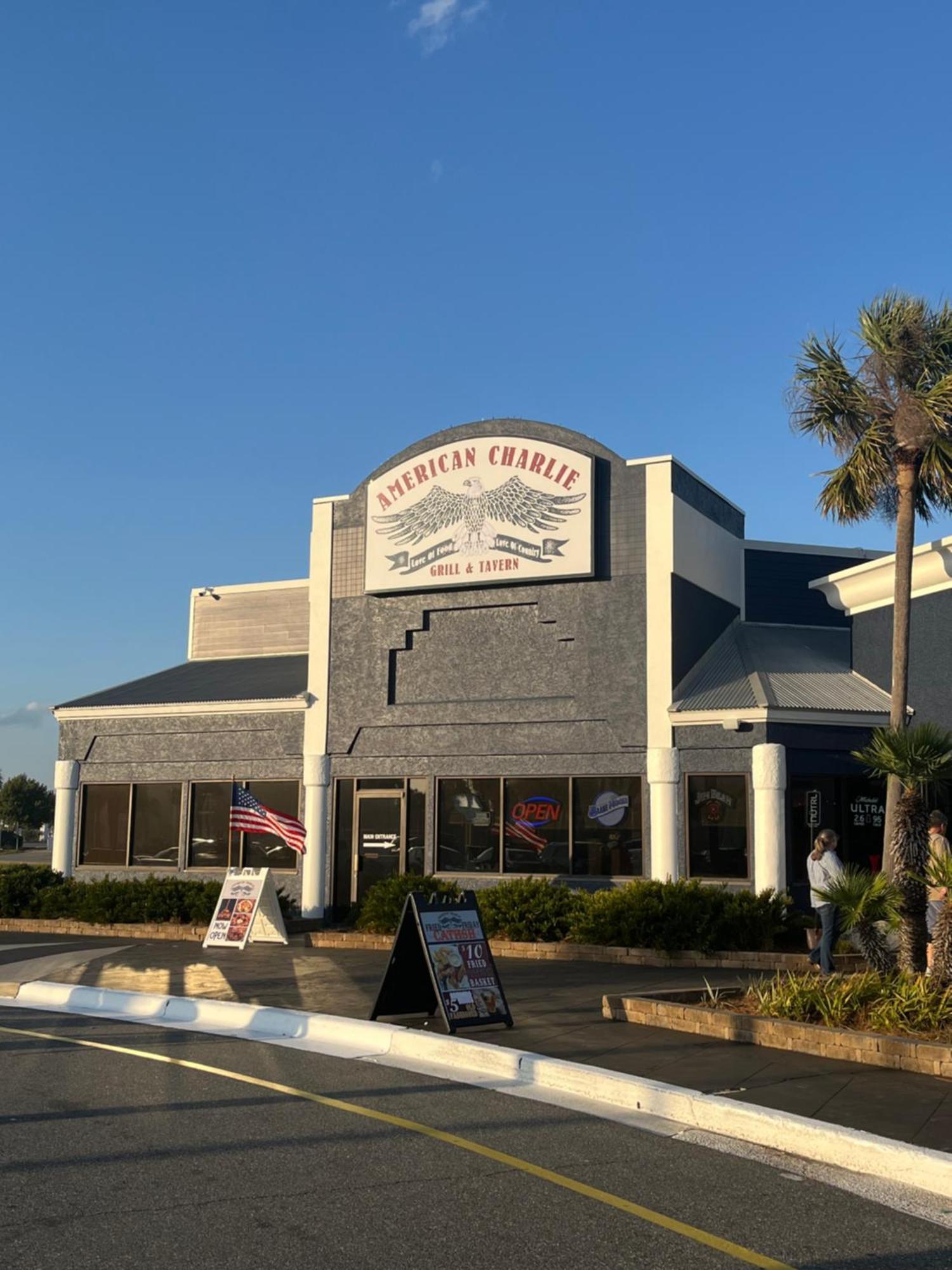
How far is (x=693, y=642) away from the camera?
76.9 ft

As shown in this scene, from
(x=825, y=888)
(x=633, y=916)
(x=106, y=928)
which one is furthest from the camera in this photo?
(x=106, y=928)

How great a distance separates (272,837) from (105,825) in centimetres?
411

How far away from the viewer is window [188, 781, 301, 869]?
83.6ft

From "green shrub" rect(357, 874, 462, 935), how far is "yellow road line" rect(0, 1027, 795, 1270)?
810 centimetres

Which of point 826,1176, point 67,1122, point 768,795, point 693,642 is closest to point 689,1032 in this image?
point 826,1176

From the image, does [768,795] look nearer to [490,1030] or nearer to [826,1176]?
[490,1030]

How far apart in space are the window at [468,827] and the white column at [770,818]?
4965 millimetres

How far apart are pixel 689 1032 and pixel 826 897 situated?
6.75 feet

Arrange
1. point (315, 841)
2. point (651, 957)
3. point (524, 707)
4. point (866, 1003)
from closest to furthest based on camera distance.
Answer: point (866, 1003) < point (651, 957) < point (524, 707) < point (315, 841)

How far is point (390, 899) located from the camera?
789 inches

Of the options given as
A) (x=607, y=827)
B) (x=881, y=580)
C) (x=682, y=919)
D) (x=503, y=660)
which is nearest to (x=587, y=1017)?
(x=682, y=919)

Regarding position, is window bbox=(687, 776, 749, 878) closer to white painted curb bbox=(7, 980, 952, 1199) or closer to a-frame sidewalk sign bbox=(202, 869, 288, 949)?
a-frame sidewalk sign bbox=(202, 869, 288, 949)

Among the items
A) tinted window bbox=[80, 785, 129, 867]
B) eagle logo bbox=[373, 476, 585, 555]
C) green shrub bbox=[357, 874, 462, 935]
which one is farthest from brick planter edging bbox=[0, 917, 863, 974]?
eagle logo bbox=[373, 476, 585, 555]

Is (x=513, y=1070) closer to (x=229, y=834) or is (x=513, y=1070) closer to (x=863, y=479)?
(x=863, y=479)
